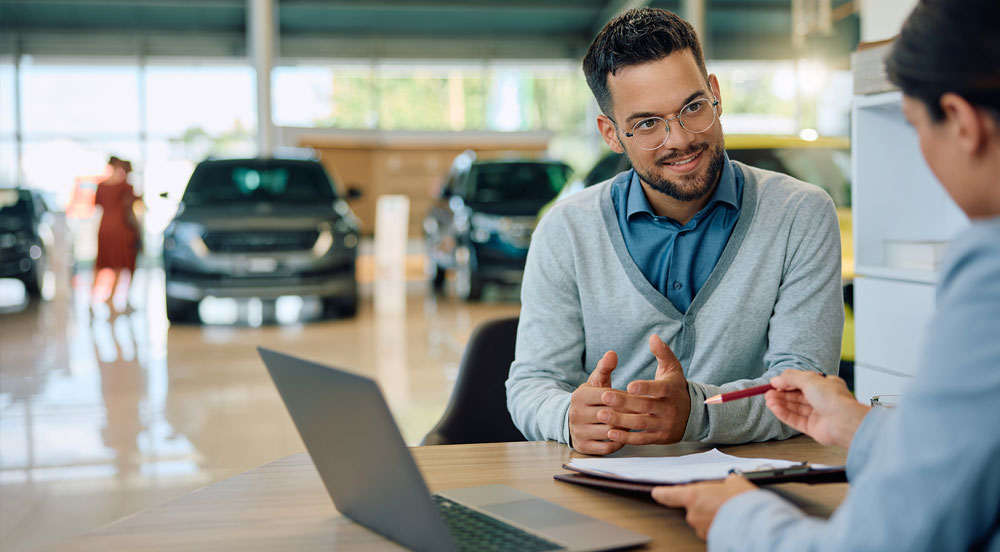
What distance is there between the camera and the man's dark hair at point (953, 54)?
701 millimetres

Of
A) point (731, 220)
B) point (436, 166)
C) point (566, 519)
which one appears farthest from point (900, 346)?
point (436, 166)

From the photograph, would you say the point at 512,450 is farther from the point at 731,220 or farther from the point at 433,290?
the point at 433,290

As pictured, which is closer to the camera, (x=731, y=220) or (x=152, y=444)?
(x=731, y=220)

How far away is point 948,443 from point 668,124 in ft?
3.87

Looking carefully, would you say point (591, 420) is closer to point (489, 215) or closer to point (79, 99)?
point (489, 215)

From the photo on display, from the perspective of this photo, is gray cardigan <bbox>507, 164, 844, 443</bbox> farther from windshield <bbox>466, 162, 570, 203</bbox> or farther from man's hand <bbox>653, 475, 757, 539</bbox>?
windshield <bbox>466, 162, 570, 203</bbox>

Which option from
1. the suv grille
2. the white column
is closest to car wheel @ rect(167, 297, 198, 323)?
the suv grille

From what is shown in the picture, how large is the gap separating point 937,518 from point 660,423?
2.45 feet

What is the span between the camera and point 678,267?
181cm

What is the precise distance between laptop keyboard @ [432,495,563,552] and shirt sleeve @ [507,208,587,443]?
0.65m

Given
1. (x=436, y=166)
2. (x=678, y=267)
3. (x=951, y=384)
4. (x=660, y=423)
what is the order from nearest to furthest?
1. (x=951, y=384)
2. (x=660, y=423)
3. (x=678, y=267)
4. (x=436, y=166)

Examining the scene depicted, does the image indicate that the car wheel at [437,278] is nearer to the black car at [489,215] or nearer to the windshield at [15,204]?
the black car at [489,215]

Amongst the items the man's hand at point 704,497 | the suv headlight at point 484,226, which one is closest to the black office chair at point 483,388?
the man's hand at point 704,497

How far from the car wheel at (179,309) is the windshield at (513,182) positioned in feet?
9.47
